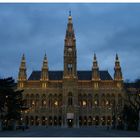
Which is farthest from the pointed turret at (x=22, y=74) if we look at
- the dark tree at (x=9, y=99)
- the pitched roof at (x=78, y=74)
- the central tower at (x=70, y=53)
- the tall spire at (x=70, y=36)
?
the dark tree at (x=9, y=99)

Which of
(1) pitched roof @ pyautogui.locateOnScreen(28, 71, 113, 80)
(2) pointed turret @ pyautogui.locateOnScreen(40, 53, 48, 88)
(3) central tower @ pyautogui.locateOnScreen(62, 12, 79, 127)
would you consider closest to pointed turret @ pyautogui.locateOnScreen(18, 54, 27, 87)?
(1) pitched roof @ pyautogui.locateOnScreen(28, 71, 113, 80)

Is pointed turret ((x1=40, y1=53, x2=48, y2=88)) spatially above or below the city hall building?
above

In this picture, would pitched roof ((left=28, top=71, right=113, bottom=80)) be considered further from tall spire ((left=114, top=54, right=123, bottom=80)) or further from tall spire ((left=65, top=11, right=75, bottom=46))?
tall spire ((left=65, top=11, right=75, bottom=46))

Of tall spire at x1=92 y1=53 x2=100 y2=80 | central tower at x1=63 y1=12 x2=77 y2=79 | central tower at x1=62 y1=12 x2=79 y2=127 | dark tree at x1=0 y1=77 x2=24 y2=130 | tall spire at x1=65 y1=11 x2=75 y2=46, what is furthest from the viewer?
tall spire at x1=92 y1=53 x2=100 y2=80

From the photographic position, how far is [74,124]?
428 ft

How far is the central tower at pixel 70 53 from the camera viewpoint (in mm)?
138375

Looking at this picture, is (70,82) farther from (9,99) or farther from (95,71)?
(9,99)

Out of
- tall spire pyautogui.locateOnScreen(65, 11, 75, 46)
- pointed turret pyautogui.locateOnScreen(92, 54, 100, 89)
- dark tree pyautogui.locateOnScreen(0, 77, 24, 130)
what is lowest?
dark tree pyautogui.locateOnScreen(0, 77, 24, 130)

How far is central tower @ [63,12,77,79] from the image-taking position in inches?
5448

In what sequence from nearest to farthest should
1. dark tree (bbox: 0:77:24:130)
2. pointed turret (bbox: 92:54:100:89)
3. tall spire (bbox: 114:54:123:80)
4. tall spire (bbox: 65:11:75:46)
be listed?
dark tree (bbox: 0:77:24:130), pointed turret (bbox: 92:54:100:89), tall spire (bbox: 65:11:75:46), tall spire (bbox: 114:54:123:80)

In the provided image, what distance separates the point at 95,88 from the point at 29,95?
2148cm

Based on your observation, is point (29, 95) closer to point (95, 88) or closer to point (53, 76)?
point (53, 76)

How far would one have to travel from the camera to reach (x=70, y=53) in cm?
13975
